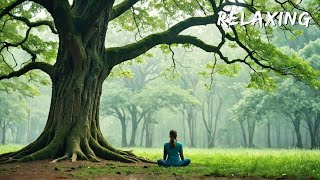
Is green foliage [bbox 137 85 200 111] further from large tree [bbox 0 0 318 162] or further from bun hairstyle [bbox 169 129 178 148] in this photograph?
bun hairstyle [bbox 169 129 178 148]

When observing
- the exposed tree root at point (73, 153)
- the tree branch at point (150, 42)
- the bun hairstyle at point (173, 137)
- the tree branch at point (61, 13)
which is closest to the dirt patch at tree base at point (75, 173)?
the bun hairstyle at point (173, 137)

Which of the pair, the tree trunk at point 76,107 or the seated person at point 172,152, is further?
the tree trunk at point 76,107

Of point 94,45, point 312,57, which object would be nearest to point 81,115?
point 94,45

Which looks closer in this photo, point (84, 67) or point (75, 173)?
point (75, 173)

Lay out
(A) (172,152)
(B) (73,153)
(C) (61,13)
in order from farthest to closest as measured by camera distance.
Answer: (C) (61,13)
(B) (73,153)
(A) (172,152)

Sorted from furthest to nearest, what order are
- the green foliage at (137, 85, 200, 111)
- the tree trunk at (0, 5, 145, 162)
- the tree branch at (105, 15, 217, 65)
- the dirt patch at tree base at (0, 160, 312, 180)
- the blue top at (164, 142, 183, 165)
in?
the green foliage at (137, 85, 200, 111) → the tree branch at (105, 15, 217, 65) → the tree trunk at (0, 5, 145, 162) → the blue top at (164, 142, 183, 165) → the dirt patch at tree base at (0, 160, 312, 180)

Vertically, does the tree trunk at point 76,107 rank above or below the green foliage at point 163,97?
below

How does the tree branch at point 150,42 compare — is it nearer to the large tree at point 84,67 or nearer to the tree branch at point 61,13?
the large tree at point 84,67

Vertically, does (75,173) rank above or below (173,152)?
below

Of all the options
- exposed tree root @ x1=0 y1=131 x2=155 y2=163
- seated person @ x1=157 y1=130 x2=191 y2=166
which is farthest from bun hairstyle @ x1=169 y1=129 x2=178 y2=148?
exposed tree root @ x1=0 y1=131 x2=155 y2=163

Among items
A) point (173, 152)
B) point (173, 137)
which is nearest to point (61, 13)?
point (173, 137)

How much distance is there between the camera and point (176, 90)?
4112cm

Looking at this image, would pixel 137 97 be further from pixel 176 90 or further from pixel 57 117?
pixel 57 117

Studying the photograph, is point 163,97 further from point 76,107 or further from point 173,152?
point 173,152
